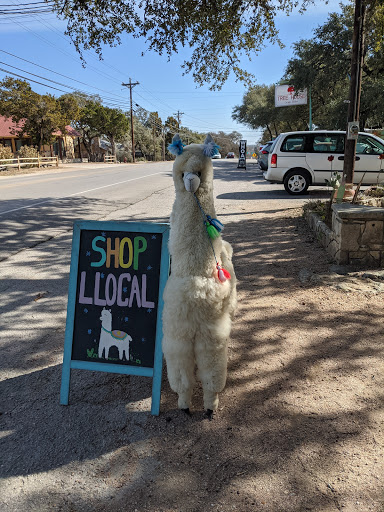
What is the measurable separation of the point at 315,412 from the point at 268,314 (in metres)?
1.60

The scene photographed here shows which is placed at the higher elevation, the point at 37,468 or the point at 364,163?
the point at 364,163

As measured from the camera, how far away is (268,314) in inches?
165

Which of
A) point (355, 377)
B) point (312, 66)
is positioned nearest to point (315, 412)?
point (355, 377)

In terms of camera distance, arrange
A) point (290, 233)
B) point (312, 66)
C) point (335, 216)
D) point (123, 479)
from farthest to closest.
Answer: point (312, 66), point (290, 233), point (335, 216), point (123, 479)

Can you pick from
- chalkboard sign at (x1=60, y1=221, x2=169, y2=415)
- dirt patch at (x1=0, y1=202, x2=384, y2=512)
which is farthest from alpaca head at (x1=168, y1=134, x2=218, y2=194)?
dirt patch at (x1=0, y1=202, x2=384, y2=512)

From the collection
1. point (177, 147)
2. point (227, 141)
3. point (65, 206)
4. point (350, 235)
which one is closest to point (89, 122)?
point (65, 206)

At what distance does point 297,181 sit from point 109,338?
11129mm

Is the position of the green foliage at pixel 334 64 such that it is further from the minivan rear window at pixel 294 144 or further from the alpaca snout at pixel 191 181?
the alpaca snout at pixel 191 181

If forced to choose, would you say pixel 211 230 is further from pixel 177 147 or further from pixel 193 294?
pixel 177 147

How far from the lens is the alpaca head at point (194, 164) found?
2475 millimetres

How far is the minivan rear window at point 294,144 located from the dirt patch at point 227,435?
949 centimetres

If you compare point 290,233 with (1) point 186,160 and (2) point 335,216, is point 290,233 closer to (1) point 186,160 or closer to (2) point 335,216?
(2) point 335,216

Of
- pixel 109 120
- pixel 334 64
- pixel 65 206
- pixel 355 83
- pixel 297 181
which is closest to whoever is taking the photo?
pixel 355 83

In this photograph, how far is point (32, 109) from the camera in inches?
1341
